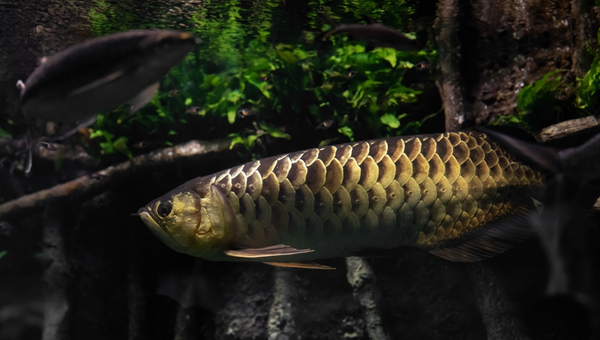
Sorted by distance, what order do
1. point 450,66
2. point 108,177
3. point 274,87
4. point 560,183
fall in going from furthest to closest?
point 108,177
point 274,87
point 450,66
point 560,183

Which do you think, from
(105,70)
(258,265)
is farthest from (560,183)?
(258,265)

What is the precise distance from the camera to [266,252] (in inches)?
90.0

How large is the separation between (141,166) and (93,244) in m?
1.27

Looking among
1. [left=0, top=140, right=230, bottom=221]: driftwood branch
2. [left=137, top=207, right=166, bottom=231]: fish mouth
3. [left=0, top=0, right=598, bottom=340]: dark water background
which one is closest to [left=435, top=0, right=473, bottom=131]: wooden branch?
A: [left=0, top=0, right=598, bottom=340]: dark water background

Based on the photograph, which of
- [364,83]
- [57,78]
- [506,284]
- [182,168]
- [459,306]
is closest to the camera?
[57,78]

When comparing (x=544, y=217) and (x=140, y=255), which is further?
(x=140, y=255)

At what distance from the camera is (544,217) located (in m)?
2.44

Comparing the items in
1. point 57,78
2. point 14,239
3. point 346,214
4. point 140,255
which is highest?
point 57,78

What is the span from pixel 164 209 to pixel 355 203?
106 cm

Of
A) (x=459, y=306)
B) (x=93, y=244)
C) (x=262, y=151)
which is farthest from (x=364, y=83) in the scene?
(x=93, y=244)

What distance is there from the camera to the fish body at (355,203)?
2350 mm

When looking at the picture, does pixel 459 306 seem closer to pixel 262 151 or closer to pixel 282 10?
pixel 262 151

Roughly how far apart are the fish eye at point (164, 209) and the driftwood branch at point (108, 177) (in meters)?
1.88

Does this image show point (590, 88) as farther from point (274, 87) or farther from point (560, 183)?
point (274, 87)
